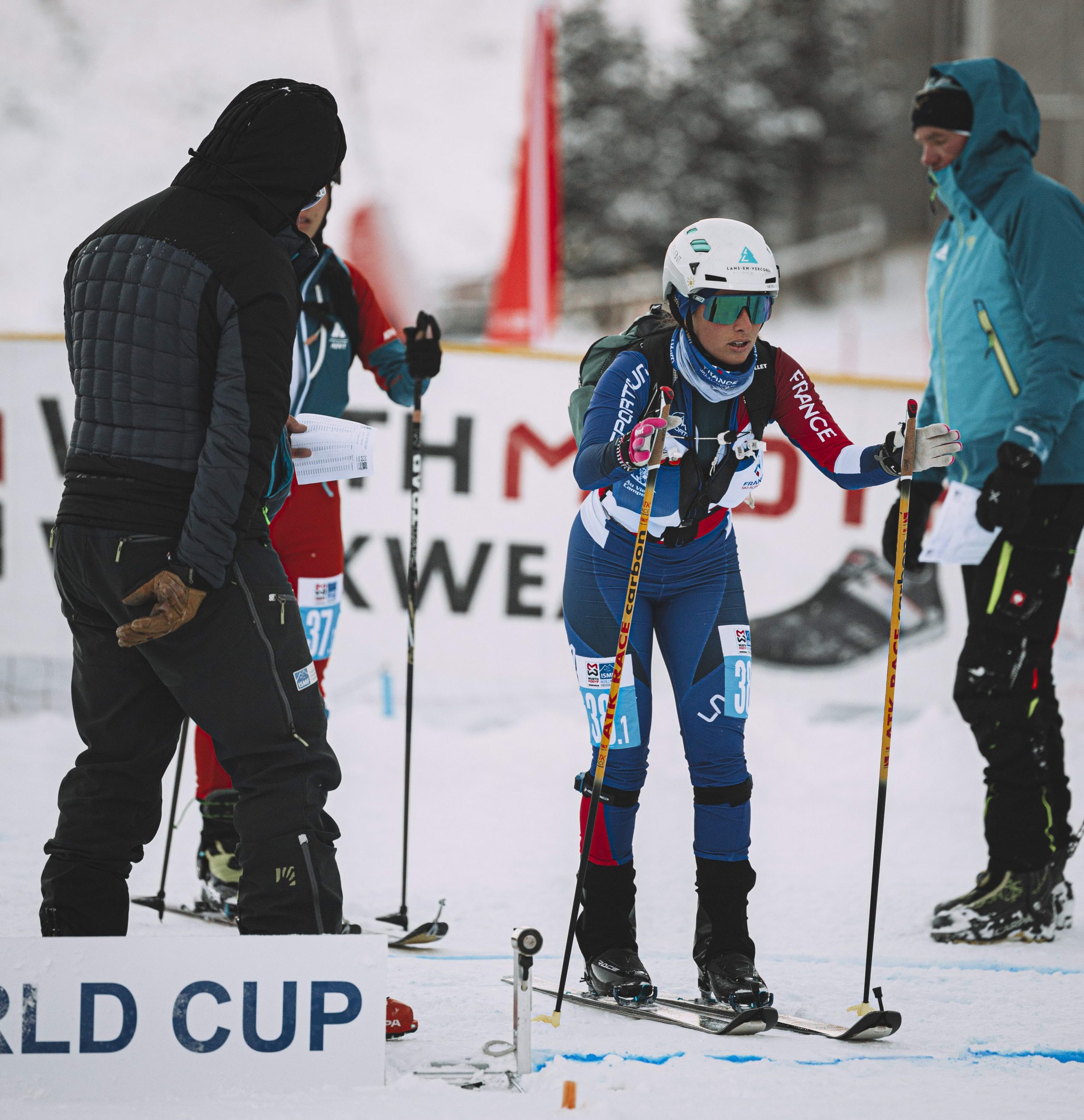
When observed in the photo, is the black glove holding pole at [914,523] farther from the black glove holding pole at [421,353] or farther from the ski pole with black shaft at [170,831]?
the ski pole with black shaft at [170,831]

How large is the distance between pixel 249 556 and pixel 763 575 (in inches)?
189

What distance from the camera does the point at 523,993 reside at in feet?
8.82

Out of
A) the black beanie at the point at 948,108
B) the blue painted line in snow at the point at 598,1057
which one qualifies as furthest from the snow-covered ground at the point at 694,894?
the black beanie at the point at 948,108

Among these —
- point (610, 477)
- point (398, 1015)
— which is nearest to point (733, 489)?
point (610, 477)

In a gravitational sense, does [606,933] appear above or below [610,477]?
below

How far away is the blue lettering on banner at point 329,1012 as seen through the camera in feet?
8.41

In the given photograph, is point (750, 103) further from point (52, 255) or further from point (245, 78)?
point (52, 255)

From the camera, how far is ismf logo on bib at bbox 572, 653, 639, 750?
11.2 ft

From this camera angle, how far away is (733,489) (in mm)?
3432

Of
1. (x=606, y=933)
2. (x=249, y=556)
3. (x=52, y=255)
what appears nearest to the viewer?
(x=249, y=556)

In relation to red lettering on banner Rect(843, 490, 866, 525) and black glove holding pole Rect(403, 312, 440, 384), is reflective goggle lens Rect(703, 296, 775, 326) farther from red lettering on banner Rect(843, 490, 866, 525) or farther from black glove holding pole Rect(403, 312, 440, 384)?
red lettering on banner Rect(843, 490, 866, 525)

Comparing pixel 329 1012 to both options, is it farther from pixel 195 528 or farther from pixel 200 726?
pixel 195 528

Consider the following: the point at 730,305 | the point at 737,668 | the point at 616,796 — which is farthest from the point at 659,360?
the point at 616,796

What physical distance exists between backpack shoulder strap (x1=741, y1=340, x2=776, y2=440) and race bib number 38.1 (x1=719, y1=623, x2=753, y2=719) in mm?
524
